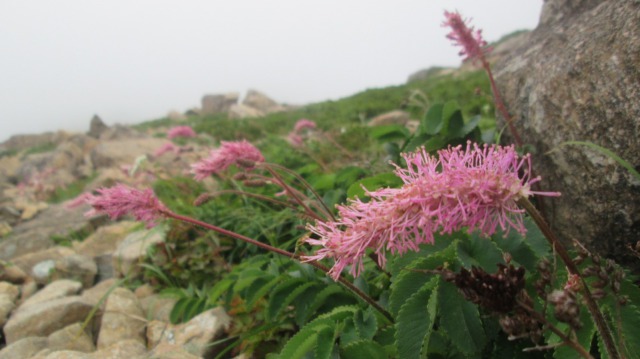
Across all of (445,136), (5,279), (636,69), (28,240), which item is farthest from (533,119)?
(28,240)

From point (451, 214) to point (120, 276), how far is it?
408 cm

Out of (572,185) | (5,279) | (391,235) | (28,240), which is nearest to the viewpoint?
(391,235)

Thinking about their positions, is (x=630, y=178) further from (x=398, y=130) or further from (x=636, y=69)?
(x=398, y=130)

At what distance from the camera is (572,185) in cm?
209

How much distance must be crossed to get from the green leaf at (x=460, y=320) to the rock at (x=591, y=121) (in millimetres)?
488

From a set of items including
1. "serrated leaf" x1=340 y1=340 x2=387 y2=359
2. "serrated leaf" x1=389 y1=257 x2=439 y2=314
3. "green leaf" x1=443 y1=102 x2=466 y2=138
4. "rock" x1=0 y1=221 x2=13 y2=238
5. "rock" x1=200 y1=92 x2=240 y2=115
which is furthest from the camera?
"rock" x1=200 y1=92 x2=240 y2=115

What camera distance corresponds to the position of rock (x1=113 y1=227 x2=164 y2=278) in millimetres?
4017

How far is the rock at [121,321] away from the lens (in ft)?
9.95

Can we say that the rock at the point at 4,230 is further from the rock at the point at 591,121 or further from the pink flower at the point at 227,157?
the rock at the point at 591,121

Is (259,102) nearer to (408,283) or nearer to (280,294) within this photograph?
(280,294)

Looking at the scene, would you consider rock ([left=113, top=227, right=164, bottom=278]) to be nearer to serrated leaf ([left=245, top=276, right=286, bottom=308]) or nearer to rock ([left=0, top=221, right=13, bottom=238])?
serrated leaf ([left=245, top=276, right=286, bottom=308])

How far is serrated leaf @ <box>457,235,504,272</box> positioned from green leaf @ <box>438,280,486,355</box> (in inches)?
4.4

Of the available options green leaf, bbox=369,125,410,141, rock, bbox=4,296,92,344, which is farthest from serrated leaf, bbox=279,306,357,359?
rock, bbox=4,296,92,344

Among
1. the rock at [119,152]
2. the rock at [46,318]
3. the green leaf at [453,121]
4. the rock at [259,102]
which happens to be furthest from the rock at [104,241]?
the rock at [259,102]
